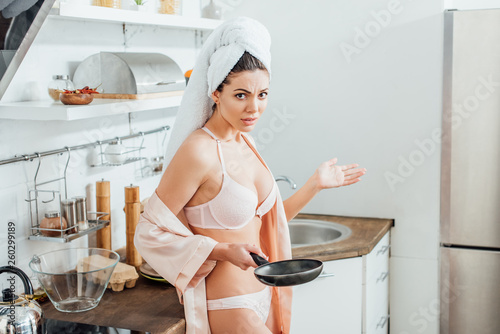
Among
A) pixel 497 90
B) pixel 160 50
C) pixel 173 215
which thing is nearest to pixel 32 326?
pixel 173 215

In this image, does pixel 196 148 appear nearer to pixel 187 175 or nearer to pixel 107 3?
pixel 187 175

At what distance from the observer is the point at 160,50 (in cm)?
255

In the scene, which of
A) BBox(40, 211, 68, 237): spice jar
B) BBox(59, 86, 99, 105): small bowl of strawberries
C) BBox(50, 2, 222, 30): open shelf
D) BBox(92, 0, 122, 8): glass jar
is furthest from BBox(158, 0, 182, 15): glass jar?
BBox(40, 211, 68, 237): spice jar

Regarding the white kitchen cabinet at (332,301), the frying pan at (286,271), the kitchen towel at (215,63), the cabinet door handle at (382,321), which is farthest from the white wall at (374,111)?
the frying pan at (286,271)

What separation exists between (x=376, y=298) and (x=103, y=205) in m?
1.20

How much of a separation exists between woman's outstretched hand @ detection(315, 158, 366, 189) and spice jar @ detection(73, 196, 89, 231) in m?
0.78

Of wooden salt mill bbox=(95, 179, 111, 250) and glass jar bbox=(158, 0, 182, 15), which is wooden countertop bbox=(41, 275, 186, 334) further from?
glass jar bbox=(158, 0, 182, 15)

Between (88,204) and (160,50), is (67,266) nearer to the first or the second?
(88,204)

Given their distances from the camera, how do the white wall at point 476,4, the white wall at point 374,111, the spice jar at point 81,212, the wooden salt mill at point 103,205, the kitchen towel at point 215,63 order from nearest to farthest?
1. the kitchen towel at point 215,63
2. the spice jar at point 81,212
3. the wooden salt mill at point 103,205
4. the white wall at point 374,111
5. the white wall at point 476,4

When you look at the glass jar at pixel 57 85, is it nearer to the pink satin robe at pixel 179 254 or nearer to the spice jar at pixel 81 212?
the spice jar at pixel 81 212

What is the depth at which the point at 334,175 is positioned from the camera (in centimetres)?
177

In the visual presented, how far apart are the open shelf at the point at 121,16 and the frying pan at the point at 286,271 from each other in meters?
0.87

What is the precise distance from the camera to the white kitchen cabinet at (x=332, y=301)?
230 centimetres

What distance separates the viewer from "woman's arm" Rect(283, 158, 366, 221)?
1.75 metres
